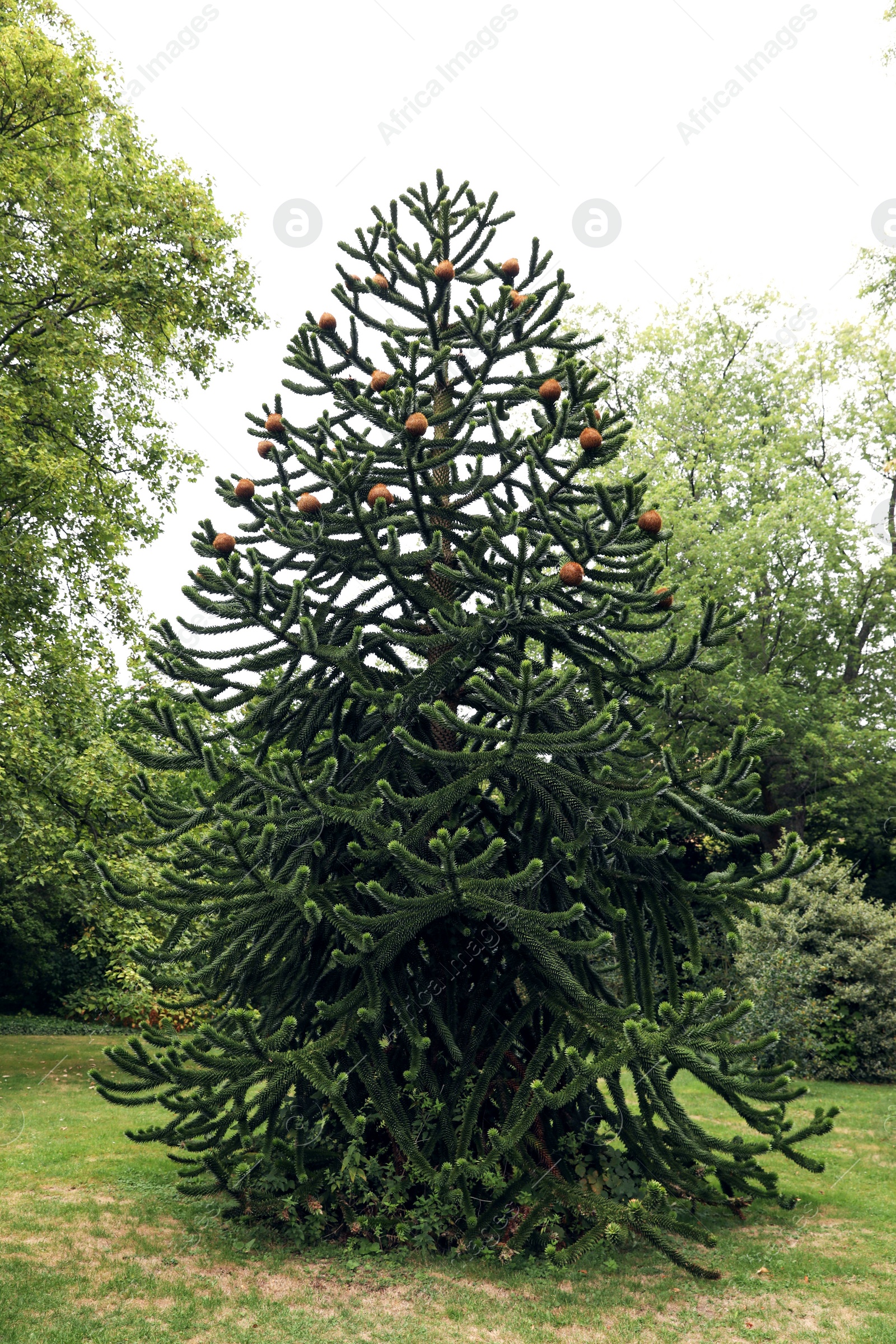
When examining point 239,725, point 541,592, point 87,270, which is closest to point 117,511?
point 87,270

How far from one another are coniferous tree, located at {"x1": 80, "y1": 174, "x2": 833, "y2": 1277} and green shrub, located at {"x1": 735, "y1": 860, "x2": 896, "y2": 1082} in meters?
7.07

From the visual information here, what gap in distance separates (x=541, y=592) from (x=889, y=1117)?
9.18 metres

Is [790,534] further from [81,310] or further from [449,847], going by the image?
[449,847]

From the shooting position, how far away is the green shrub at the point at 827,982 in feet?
46.4

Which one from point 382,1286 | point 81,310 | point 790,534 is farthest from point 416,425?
point 790,534

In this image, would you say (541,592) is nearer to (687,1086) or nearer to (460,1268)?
(460,1268)

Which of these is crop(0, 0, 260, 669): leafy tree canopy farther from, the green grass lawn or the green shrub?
the green shrub

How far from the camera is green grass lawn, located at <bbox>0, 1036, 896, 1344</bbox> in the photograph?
5.13m

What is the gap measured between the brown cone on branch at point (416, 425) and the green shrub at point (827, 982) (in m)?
10.9

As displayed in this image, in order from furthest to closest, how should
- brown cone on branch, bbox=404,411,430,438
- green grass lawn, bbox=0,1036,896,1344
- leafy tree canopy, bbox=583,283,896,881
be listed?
A: leafy tree canopy, bbox=583,283,896,881 → brown cone on branch, bbox=404,411,430,438 → green grass lawn, bbox=0,1036,896,1344

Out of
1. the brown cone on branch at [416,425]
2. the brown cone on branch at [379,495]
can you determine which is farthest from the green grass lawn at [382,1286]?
the brown cone on branch at [416,425]

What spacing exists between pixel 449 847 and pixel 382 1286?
2701 millimetres

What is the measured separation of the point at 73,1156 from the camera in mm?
8812

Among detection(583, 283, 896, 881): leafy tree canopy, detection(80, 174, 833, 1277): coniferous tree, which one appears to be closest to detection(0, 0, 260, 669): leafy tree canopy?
detection(80, 174, 833, 1277): coniferous tree
